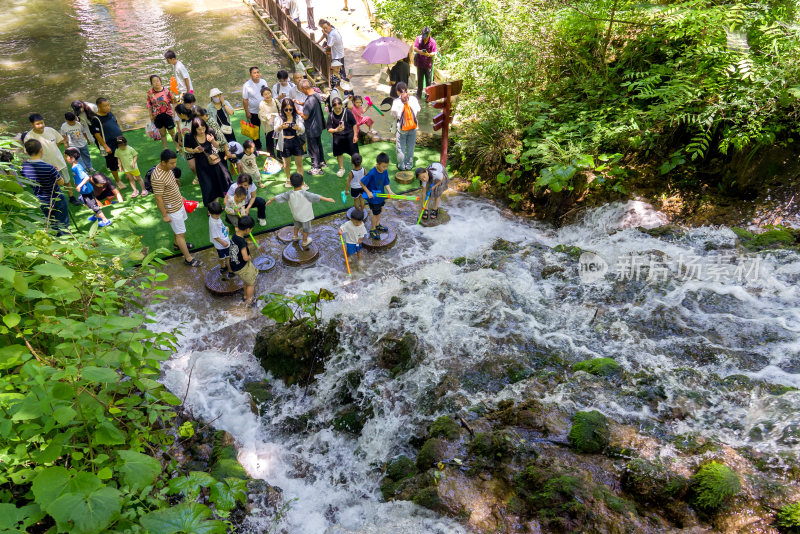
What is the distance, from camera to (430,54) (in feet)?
38.0

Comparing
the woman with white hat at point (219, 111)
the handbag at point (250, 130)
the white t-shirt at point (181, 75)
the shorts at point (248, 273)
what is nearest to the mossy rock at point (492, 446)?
the shorts at point (248, 273)

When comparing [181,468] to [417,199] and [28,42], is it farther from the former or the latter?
[28,42]

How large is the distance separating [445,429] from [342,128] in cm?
619

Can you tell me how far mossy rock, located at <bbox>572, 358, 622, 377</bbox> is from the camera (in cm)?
532

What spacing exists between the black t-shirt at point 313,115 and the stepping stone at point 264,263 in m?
2.86

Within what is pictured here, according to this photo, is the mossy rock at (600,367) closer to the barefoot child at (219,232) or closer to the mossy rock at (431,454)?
the mossy rock at (431,454)

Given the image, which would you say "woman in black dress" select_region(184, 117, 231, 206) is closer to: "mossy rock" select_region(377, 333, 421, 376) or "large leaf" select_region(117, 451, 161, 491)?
"mossy rock" select_region(377, 333, 421, 376)

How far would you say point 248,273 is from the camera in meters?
6.89

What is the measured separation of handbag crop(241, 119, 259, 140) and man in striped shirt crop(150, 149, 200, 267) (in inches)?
122

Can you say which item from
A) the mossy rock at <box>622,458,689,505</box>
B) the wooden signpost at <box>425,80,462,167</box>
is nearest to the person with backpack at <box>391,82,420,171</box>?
the wooden signpost at <box>425,80,462,167</box>

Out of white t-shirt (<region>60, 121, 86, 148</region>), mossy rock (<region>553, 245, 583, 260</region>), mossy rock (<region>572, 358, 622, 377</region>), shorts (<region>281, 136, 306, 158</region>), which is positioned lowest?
mossy rock (<region>572, 358, 622, 377</region>)

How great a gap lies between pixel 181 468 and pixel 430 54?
10281mm

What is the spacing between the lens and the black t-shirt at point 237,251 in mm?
6645

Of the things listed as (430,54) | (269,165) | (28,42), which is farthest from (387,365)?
(28,42)
